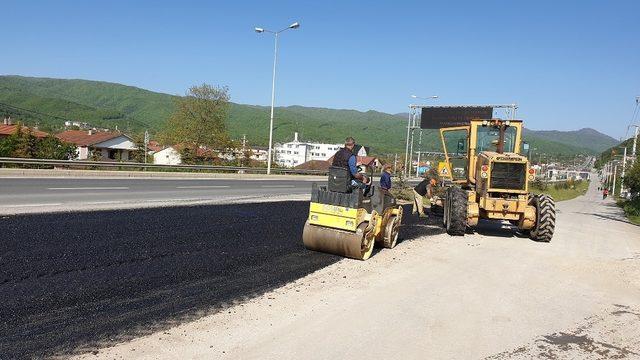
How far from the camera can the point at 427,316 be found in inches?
226

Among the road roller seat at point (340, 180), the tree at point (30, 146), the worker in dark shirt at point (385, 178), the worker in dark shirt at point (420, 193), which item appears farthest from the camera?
the tree at point (30, 146)

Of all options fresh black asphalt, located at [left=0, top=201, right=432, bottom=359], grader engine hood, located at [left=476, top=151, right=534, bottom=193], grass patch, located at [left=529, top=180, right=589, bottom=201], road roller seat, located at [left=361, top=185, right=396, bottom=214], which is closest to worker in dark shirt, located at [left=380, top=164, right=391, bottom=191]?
fresh black asphalt, located at [left=0, top=201, right=432, bottom=359]

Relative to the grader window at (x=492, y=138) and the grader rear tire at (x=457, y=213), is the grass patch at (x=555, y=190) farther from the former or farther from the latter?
the grader rear tire at (x=457, y=213)

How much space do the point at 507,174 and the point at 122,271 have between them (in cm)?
933

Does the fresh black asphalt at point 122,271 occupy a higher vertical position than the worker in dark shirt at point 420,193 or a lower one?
lower

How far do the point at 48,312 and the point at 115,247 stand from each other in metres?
3.06

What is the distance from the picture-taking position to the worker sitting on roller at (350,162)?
8484 millimetres

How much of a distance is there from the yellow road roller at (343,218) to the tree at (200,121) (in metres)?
44.6

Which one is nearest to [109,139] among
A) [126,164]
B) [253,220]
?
[126,164]

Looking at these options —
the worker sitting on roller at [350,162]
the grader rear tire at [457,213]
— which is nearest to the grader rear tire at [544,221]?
the grader rear tire at [457,213]

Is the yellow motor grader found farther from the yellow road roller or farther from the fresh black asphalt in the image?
the yellow road roller

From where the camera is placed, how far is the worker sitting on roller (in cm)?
848

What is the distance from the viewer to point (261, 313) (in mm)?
5449

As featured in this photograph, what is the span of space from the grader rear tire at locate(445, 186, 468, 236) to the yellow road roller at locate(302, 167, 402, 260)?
3.52 meters
